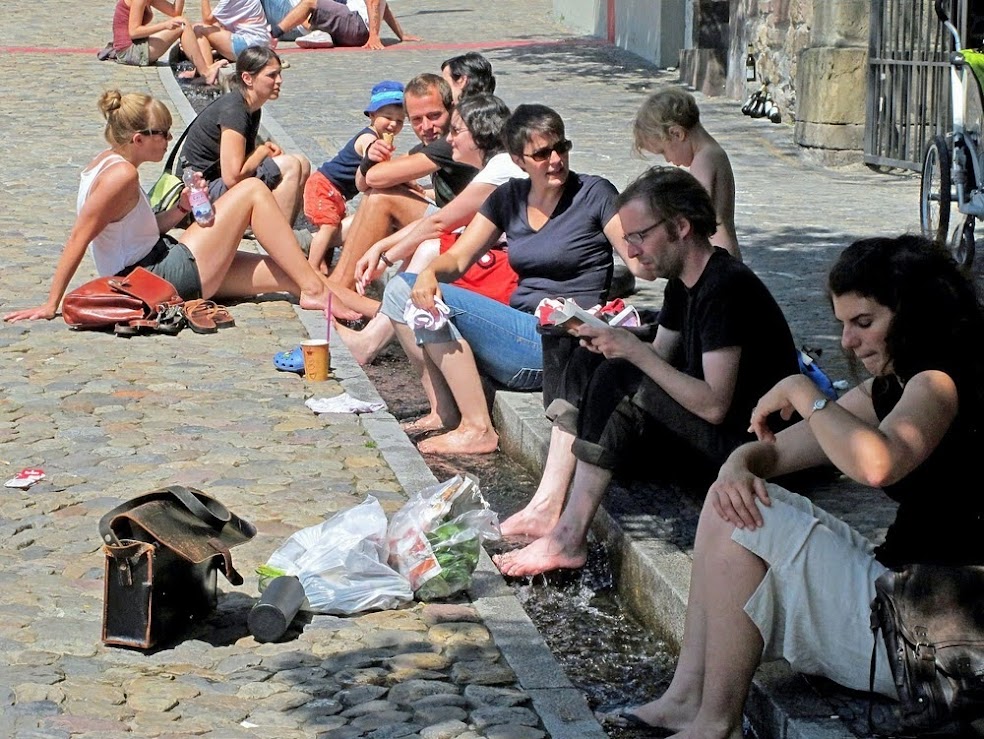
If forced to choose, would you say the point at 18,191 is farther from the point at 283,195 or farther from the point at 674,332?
the point at 674,332

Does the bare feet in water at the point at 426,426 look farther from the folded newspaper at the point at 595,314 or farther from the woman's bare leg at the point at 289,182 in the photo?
the woman's bare leg at the point at 289,182

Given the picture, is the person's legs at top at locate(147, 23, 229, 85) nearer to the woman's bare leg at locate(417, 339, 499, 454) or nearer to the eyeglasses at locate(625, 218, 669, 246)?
the woman's bare leg at locate(417, 339, 499, 454)

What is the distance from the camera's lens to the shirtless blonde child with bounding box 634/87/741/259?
6316 mm

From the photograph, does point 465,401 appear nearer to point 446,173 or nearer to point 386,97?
point 446,173

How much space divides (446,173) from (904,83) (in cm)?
605

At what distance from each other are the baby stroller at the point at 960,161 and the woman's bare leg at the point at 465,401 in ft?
10.9

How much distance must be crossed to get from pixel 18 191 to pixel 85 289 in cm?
468

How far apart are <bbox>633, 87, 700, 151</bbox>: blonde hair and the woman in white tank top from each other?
2608 millimetres

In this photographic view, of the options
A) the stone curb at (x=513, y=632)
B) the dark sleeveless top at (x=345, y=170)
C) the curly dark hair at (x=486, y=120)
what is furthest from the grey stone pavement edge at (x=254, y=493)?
the curly dark hair at (x=486, y=120)

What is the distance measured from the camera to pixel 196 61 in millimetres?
18688

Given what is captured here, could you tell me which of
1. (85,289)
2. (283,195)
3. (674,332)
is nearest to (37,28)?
(283,195)

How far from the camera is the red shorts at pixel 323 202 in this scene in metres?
9.53

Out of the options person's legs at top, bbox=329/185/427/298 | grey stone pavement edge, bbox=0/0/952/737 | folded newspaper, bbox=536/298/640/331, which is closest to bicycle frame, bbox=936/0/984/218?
grey stone pavement edge, bbox=0/0/952/737

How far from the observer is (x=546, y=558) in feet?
16.8
